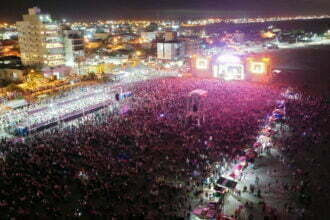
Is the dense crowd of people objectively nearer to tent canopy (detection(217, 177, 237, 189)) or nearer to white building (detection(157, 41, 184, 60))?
tent canopy (detection(217, 177, 237, 189))

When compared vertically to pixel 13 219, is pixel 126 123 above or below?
above

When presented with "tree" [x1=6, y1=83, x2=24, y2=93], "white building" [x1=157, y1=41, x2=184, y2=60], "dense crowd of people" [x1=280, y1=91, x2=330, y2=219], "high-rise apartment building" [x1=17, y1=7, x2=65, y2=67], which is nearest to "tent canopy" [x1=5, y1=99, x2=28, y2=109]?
"tree" [x1=6, y1=83, x2=24, y2=93]

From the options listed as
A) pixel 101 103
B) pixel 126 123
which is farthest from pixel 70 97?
pixel 126 123

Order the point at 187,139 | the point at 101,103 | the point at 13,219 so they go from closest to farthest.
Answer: the point at 13,219 → the point at 187,139 → the point at 101,103

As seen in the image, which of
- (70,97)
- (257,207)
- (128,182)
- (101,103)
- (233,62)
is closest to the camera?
(257,207)

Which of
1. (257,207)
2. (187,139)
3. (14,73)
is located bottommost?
(257,207)

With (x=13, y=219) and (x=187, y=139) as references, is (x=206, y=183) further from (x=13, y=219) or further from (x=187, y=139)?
(x=13, y=219)
